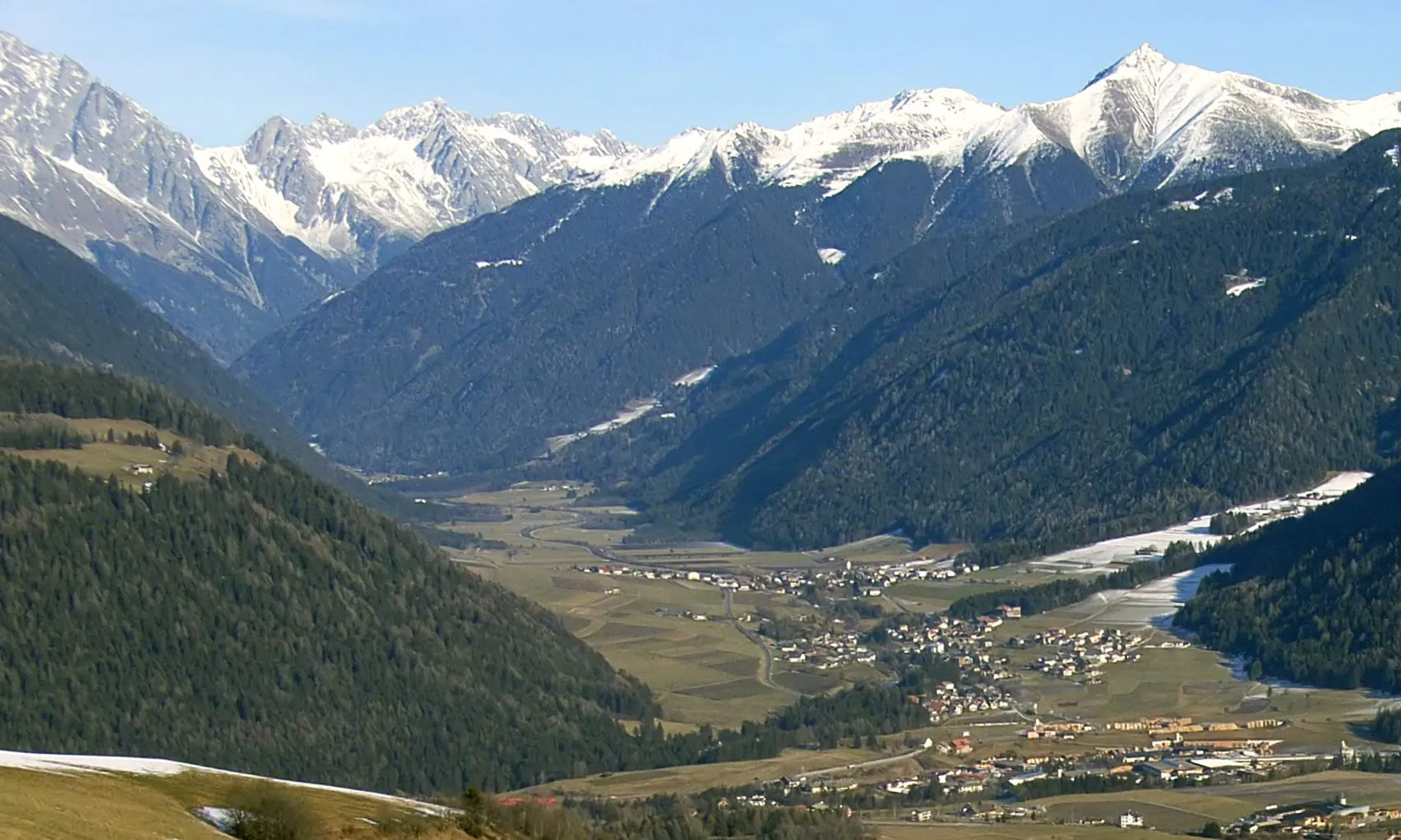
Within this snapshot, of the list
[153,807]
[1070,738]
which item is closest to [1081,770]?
[1070,738]

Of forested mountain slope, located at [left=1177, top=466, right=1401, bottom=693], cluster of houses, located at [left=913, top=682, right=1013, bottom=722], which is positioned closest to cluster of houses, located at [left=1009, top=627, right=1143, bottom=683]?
forested mountain slope, located at [left=1177, top=466, right=1401, bottom=693]

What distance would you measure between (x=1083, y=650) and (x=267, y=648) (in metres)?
66.2

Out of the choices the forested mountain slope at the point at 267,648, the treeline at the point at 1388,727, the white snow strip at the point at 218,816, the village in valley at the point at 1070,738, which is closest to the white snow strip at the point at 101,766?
the white snow strip at the point at 218,816

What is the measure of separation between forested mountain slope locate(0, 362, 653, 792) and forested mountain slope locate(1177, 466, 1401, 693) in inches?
1900

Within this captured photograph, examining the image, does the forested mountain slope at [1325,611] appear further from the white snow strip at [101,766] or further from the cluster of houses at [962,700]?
the white snow strip at [101,766]

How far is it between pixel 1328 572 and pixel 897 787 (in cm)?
6733

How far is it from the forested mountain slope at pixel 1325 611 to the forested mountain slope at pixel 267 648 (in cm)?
4826

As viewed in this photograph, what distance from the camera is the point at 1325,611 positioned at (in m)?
180

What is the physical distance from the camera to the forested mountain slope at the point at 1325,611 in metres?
169

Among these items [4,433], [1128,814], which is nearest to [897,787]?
[1128,814]

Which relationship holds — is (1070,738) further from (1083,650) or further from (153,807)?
(153,807)

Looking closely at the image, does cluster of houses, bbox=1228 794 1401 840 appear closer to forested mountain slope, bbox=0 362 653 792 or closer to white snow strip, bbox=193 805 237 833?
forested mountain slope, bbox=0 362 653 792

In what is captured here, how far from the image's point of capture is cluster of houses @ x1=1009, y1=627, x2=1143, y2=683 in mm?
179250

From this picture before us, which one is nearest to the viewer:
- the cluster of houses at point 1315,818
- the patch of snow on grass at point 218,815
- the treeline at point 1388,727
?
the patch of snow on grass at point 218,815
